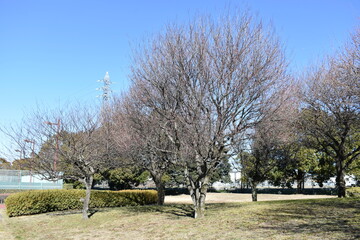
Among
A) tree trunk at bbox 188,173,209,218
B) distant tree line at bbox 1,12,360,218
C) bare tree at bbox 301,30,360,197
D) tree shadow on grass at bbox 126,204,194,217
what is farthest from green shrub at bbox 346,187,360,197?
tree trunk at bbox 188,173,209,218

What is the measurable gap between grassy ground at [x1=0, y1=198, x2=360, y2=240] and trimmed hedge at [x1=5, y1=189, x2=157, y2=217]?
1.91 meters

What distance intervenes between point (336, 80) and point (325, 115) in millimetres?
3558

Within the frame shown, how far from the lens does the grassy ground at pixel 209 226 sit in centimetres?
796

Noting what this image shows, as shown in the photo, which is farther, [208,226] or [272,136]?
[272,136]

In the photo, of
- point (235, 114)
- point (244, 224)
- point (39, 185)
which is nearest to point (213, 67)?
point (235, 114)

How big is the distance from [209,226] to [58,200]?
1069 cm

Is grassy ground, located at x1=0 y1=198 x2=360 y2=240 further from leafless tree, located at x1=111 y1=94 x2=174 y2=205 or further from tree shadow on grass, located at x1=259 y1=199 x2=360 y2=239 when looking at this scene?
leafless tree, located at x1=111 y1=94 x2=174 y2=205

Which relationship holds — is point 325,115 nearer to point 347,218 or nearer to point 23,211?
point 347,218

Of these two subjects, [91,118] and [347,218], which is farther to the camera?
[91,118]

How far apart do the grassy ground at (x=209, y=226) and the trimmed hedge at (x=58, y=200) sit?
6.26ft

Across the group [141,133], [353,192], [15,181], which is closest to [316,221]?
[141,133]

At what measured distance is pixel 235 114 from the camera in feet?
35.2

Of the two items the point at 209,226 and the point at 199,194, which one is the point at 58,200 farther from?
the point at 209,226

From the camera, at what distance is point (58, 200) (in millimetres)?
17281
